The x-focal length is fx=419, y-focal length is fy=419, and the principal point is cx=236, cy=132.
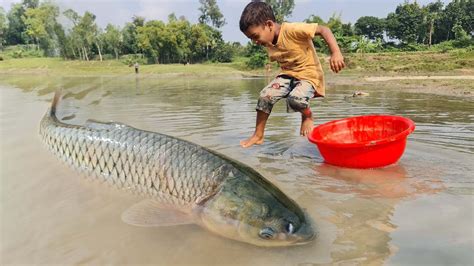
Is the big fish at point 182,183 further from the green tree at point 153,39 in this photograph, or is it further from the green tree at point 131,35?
the green tree at point 131,35

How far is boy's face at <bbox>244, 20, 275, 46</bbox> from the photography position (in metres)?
4.69

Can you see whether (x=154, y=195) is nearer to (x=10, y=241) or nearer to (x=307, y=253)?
(x=10, y=241)

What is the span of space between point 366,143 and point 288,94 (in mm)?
1293

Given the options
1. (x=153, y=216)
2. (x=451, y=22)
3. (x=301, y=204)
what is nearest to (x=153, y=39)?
(x=451, y=22)

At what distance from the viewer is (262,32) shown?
4.74 m

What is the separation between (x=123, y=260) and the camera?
2393mm

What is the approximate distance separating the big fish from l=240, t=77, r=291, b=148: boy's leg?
86.5 inches

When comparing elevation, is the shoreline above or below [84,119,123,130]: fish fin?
below

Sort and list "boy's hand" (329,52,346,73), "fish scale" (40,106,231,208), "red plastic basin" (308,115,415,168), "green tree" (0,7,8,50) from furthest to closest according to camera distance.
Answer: "green tree" (0,7,8,50) < "boy's hand" (329,52,346,73) < "red plastic basin" (308,115,415,168) < "fish scale" (40,106,231,208)

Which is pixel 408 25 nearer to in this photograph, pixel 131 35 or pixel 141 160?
pixel 131 35

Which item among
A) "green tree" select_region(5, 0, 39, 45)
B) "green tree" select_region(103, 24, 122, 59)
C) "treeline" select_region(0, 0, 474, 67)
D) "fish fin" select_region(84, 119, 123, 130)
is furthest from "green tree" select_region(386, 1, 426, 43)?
"green tree" select_region(5, 0, 39, 45)

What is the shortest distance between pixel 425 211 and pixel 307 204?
83 centimetres

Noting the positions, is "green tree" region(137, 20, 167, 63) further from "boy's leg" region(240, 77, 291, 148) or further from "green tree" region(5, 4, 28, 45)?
"boy's leg" region(240, 77, 291, 148)

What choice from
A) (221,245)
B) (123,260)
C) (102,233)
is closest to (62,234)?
(102,233)
